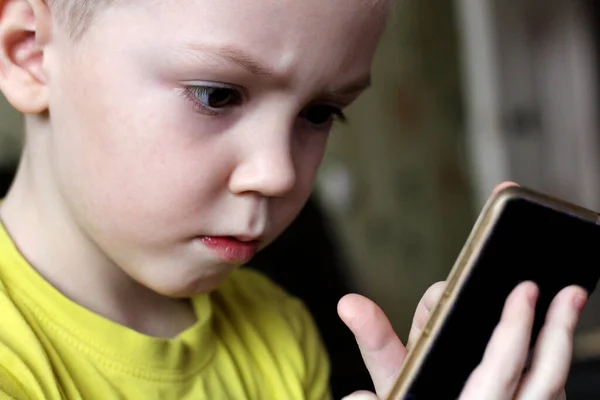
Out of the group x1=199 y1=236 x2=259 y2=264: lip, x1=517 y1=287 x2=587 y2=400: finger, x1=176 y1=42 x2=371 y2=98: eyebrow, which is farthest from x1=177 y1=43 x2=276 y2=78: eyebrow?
x1=517 y1=287 x2=587 y2=400: finger

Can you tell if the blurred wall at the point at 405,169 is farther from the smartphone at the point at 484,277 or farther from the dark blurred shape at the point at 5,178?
the smartphone at the point at 484,277

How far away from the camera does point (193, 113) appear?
511 millimetres

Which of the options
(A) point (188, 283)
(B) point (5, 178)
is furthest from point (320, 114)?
(B) point (5, 178)

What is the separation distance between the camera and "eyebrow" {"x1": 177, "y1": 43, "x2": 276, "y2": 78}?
1.58 feet

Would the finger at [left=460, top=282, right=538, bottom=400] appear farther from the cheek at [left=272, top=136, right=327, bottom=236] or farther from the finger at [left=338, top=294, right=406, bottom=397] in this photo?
the cheek at [left=272, top=136, right=327, bottom=236]

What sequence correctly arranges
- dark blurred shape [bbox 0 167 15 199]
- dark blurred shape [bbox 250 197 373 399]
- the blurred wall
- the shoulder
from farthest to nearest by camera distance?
the blurred wall → dark blurred shape [bbox 250 197 373 399] → dark blurred shape [bbox 0 167 15 199] → the shoulder

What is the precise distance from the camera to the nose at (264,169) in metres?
0.51

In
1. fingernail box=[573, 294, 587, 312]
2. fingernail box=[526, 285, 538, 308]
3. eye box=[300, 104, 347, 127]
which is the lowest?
fingernail box=[573, 294, 587, 312]

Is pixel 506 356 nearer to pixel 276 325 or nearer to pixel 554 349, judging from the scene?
pixel 554 349

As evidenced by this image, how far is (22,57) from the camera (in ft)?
1.83

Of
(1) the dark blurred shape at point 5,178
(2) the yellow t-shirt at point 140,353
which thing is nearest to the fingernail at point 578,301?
(2) the yellow t-shirt at point 140,353

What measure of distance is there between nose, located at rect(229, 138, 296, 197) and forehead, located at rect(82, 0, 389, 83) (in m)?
0.06

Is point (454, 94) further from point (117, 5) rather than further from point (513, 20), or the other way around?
point (117, 5)

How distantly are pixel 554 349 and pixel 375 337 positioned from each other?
0.12 m
